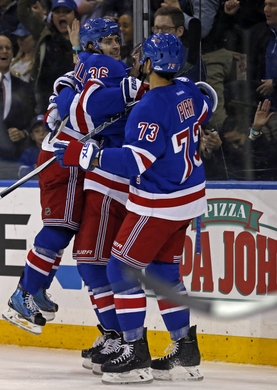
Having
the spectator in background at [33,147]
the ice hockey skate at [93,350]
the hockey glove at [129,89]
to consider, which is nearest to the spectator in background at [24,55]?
the spectator in background at [33,147]

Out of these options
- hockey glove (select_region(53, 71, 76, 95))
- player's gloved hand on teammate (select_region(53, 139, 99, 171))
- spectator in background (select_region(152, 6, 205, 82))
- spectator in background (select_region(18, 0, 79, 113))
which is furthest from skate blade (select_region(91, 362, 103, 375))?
spectator in background (select_region(18, 0, 79, 113))

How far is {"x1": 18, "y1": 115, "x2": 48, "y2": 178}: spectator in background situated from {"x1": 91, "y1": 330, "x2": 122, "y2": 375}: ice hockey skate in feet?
4.09

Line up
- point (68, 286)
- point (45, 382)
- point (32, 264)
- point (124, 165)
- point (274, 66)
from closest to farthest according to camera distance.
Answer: point (124, 165) < point (45, 382) < point (32, 264) < point (274, 66) < point (68, 286)

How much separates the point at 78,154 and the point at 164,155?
0.32m

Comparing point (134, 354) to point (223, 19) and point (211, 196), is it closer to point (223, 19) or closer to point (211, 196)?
point (211, 196)

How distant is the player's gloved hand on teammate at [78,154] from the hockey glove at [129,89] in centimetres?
28

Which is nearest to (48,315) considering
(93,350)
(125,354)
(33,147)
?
(93,350)

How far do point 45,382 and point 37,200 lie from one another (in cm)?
124

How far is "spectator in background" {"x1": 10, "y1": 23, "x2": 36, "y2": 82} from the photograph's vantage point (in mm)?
4645

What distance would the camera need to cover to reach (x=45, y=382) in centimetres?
340

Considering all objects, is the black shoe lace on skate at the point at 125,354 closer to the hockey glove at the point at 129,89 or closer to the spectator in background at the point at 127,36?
the hockey glove at the point at 129,89

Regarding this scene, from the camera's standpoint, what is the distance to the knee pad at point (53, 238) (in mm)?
3633

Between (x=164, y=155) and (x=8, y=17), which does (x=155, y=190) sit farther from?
(x=8, y=17)

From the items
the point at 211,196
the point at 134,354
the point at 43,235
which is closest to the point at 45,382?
the point at 134,354
